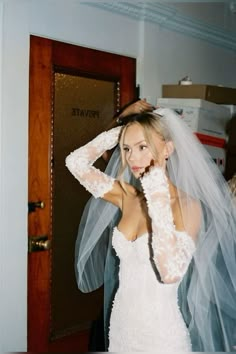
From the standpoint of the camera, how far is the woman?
1418mm

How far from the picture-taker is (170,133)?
1.64m

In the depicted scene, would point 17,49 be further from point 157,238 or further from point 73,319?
point 73,319

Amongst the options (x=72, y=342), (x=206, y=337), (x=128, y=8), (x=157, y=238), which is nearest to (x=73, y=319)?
(x=72, y=342)

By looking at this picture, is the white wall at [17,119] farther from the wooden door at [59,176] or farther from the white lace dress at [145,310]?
the white lace dress at [145,310]

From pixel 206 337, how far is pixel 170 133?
73 centimetres

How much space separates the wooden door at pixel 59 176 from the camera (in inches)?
92.4

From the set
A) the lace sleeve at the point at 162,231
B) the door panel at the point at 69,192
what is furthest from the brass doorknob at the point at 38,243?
the lace sleeve at the point at 162,231

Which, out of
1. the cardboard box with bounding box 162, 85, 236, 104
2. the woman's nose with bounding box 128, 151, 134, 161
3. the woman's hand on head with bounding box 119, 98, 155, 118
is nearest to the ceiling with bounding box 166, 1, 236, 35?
the cardboard box with bounding box 162, 85, 236, 104

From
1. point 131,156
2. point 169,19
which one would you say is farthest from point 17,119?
point 169,19

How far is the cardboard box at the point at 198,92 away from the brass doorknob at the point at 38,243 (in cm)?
125

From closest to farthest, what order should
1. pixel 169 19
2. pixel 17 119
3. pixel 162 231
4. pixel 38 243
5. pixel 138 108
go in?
pixel 162 231
pixel 138 108
pixel 17 119
pixel 38 243
pixel 169 19

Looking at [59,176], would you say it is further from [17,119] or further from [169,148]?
[169,148]

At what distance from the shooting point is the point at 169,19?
3.04m

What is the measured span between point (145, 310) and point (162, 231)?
1.09 ft
